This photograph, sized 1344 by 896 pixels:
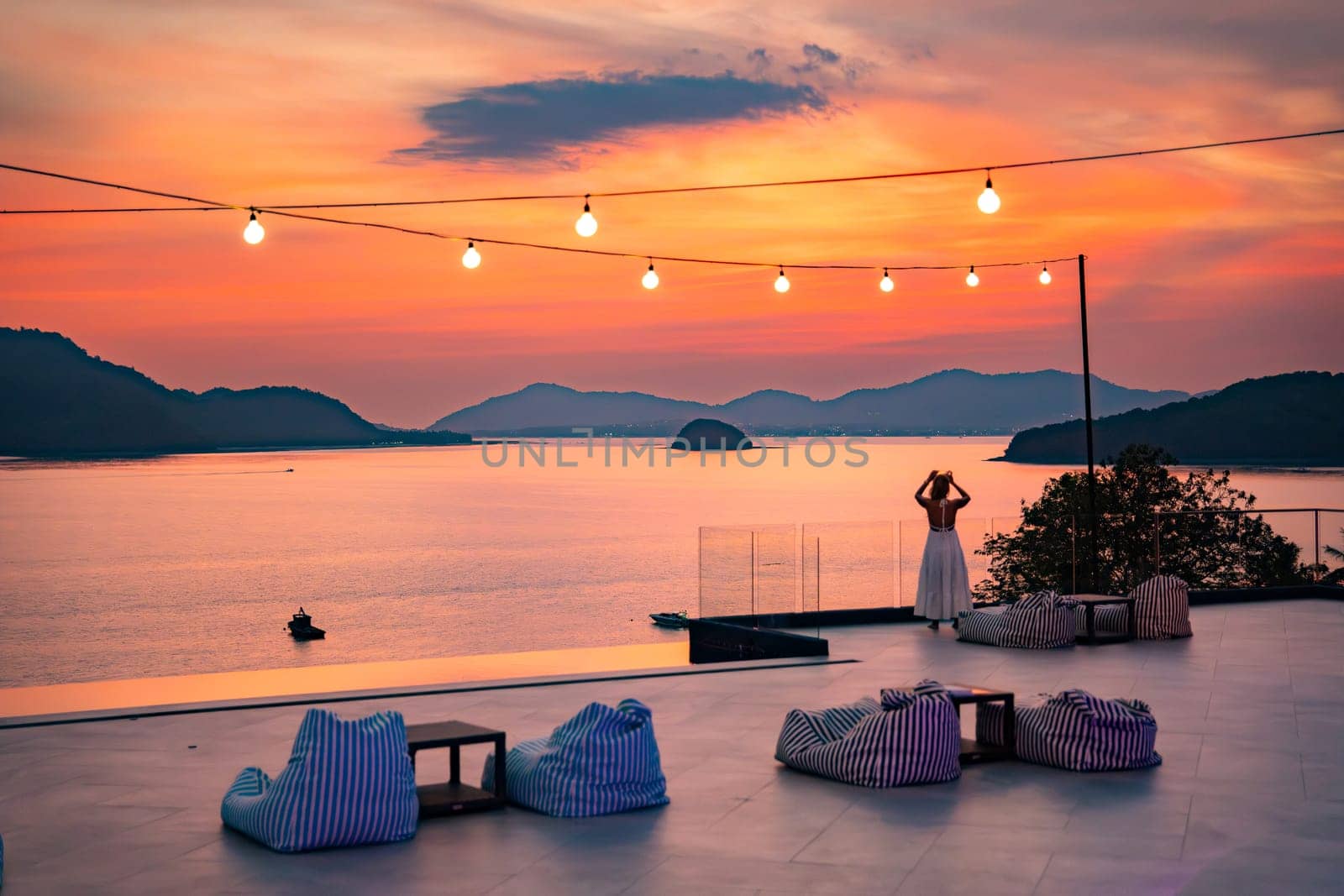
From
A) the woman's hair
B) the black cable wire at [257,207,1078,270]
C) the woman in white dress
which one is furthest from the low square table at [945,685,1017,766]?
the black cable wire at [257,207,1078,270]

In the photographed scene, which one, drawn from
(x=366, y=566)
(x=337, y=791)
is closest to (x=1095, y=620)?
(x=337, y=791)

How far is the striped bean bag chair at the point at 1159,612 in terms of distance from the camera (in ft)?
39.4

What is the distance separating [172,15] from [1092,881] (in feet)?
63.6

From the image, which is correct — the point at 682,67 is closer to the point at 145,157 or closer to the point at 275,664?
the point at 145,157

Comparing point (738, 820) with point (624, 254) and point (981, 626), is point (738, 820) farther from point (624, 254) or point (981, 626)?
point (624, 254)

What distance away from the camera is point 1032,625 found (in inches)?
452

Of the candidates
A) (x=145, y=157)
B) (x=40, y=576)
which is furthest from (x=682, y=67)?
(x=40, y=576)

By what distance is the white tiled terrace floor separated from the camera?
16.9ft

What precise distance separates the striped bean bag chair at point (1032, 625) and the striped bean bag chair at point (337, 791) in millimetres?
6969

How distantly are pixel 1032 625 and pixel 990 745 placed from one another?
4340 mm

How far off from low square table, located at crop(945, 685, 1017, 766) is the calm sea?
26.1 feet

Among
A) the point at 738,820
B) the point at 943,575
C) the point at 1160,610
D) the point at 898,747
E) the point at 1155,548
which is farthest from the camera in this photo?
the point at 1155,548

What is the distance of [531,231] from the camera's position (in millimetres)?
37281

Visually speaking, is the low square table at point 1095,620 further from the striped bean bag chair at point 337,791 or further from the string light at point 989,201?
the striped bean bag chair at point 337,791
